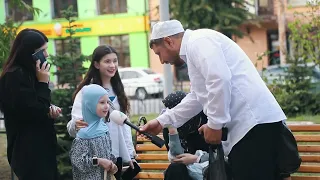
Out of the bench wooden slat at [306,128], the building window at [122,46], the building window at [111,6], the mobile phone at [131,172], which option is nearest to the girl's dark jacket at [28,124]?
the mobile phone at [131,172]

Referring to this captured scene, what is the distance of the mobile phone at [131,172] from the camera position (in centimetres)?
483

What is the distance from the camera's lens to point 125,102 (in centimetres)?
499

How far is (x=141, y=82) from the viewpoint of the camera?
24172mm

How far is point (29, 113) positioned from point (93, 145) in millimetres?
538

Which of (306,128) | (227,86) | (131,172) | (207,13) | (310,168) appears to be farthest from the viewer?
(207,13)

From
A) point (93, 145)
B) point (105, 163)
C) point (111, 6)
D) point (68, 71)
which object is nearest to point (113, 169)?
point (105, 163)

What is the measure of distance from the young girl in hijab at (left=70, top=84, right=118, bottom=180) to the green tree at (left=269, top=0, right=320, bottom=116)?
7.79 metres

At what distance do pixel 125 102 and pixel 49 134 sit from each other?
86 centimetres

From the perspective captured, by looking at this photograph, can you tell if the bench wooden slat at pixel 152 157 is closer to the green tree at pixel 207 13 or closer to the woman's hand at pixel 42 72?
the woman's hand at pixel 42 72

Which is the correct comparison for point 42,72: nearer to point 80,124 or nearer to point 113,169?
point 80,124

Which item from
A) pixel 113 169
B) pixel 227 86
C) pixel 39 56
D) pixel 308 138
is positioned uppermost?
pixel 39 56

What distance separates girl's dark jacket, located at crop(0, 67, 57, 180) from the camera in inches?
163

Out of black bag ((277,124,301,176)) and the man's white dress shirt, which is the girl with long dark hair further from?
black bag ((277,124,301,176))

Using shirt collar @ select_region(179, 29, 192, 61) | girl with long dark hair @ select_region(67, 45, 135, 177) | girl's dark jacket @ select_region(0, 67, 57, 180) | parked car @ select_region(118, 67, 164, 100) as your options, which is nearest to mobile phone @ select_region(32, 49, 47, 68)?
girl's dark jacket @ select_region(0, 67, 57, 180)
